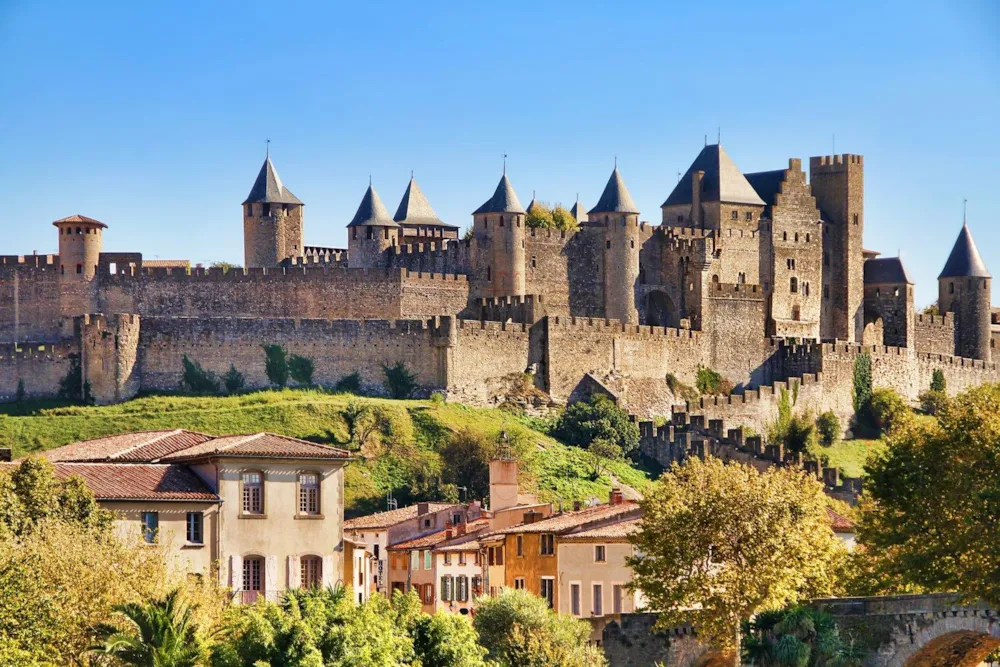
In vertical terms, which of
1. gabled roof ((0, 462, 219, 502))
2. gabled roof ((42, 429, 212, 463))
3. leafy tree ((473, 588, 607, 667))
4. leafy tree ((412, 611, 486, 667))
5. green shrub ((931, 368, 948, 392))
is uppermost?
green shrub ((931, 368, 948, 392))

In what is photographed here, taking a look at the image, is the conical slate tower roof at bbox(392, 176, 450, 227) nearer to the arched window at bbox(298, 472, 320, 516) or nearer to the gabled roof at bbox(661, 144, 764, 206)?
the gabled roof at bbox(661, 144, 764, 206)

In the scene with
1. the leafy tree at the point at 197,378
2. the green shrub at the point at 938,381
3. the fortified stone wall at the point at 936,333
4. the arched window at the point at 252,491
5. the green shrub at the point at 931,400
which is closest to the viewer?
the arched window at the point at 252,491

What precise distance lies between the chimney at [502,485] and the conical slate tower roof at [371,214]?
2674 cm

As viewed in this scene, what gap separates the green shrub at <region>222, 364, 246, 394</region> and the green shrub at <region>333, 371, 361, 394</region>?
12.8 feet

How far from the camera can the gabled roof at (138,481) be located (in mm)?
55062

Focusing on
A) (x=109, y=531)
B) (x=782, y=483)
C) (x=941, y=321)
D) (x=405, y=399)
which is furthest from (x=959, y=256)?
(x=109, y=531)

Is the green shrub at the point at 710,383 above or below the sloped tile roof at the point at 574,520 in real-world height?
above

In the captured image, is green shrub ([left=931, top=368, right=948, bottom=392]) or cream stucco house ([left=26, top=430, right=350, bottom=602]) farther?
green shrub ([left=931, top=368, right=948, bottom=392])

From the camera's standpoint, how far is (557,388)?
326 ft

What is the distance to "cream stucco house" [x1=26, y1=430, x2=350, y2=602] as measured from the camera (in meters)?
54.9

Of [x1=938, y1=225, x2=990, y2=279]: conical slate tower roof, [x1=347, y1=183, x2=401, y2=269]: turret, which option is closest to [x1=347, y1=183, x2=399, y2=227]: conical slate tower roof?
[x1=347, y1=183, x2=401, y2=269]: turret

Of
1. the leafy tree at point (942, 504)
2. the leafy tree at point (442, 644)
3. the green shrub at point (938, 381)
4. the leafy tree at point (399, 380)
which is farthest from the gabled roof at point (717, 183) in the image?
the leafy tree at point (442, 644)

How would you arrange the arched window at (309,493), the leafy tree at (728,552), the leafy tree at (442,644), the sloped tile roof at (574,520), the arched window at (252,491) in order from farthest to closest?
1. the sloped tile roof at (574,520)
2. the leafy tree at (728,552)
3. the arched window at (309,493)
4. the arched window at (252,491)
5. the leafy tree at (442,644)

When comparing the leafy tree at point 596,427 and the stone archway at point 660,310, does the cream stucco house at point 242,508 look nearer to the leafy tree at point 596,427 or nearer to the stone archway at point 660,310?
the leafy tree at point 596,427
